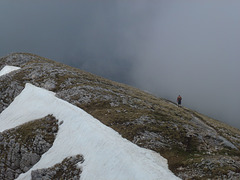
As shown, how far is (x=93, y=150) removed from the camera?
2111 centimetres

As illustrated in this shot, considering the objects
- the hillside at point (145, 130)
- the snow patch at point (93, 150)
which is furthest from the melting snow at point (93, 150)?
the hillside at point (145, 130)

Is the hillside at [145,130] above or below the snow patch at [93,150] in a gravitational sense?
above

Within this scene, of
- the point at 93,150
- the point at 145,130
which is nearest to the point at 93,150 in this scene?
the point at 93,150

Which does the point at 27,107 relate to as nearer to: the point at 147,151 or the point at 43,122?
the point at 43,122

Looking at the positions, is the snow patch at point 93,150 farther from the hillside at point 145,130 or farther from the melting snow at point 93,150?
the hillside at point 145,130

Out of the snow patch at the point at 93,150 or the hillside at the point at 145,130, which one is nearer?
the snow patch at the point at 93,150

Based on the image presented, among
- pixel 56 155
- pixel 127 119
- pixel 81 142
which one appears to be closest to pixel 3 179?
pixel 56 155

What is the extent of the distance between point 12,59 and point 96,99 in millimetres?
47925

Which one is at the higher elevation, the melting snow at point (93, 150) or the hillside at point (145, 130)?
the hillside at point (145, 130)

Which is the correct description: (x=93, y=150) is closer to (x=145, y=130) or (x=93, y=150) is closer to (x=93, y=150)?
(x=93, y=150)

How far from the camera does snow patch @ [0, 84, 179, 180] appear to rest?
18.2 metres

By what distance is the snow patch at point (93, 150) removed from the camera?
59.6ft

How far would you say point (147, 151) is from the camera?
22.6 meters

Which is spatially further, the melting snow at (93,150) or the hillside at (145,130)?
the hillside at (145,130)
